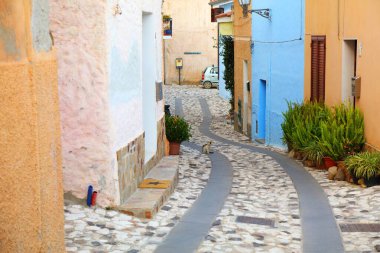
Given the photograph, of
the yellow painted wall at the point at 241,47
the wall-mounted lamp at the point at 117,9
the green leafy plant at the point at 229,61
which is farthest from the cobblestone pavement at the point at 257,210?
the green leafy plant at the point at 229,61

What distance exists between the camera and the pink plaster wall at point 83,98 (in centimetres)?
806

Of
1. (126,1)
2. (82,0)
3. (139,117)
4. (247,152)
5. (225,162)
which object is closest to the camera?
(82,0)

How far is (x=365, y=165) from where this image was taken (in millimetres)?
10516

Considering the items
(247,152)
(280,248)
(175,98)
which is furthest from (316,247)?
(175,98)

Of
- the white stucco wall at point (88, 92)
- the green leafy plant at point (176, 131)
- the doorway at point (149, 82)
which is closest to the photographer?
the white stucco wall at point (88, 92)

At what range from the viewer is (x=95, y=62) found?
8.09 m

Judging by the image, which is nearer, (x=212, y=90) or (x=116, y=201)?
(x=116, y=201)

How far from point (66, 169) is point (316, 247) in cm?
317

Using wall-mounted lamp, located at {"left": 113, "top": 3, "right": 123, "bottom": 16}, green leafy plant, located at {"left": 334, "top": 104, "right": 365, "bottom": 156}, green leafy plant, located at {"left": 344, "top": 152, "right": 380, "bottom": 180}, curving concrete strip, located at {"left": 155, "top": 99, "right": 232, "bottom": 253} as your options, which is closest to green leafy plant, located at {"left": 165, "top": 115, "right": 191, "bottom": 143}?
curving concrete strip, located at {"left": 155, "top": 99, "right": 232, "bottom": 253}

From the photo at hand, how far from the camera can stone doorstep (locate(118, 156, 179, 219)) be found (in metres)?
8.23

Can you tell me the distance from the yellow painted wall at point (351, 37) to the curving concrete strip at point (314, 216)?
4.87ft

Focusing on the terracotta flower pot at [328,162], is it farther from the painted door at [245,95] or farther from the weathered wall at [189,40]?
the weathered wall at [189,40]

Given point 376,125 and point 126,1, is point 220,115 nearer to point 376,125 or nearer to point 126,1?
point 376,125

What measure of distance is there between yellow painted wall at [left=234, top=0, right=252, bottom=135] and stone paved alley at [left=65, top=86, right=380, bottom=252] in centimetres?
985
